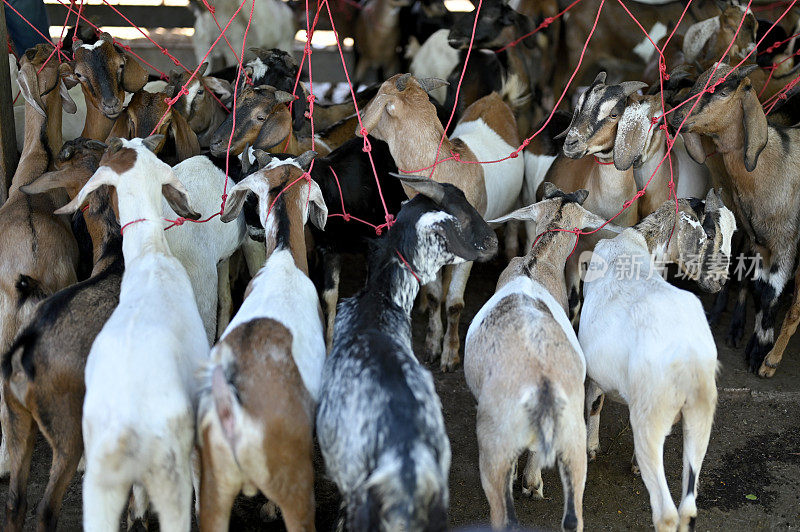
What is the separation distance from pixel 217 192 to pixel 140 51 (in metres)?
4.40

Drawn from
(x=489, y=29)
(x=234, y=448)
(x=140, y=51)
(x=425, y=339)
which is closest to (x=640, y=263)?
(x=425, y=339)

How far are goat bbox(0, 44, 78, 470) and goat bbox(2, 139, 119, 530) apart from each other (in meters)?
→ 0.20

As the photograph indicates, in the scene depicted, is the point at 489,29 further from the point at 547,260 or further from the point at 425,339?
the point at 547,260

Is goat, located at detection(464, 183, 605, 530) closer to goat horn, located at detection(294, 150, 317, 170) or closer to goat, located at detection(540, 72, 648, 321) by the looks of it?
goat horn, located at detection(294, 150, 317, 170)

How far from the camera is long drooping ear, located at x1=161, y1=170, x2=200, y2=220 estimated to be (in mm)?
3719

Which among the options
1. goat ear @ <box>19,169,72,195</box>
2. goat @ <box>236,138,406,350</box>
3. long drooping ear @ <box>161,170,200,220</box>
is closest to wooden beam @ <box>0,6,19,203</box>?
goat ear @ <box>19,169,72,195</box>

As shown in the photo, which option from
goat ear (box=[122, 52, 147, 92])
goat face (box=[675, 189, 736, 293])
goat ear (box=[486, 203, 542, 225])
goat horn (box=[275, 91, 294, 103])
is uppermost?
goat ear (box=[122, 52, 147, 92])

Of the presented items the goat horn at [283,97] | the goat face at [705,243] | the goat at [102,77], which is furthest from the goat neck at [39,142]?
the goat face at [705,243]

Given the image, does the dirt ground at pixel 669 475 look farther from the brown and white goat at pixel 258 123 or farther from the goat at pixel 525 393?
the brown and white goat at pixel 258 123

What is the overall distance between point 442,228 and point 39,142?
235 cm

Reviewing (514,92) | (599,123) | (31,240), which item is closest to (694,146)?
(599,123)

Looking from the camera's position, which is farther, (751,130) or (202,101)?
(202,101)

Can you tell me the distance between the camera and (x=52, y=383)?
315cm

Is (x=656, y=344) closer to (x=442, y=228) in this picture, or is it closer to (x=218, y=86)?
(x=442, y=228)
